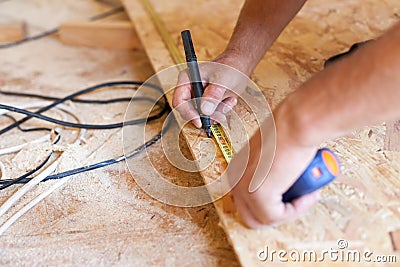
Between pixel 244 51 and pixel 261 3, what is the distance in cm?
13

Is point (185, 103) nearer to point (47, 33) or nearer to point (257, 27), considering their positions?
point (257, 27)

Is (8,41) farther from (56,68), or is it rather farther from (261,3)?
(261,3)

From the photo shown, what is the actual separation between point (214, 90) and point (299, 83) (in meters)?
0.30

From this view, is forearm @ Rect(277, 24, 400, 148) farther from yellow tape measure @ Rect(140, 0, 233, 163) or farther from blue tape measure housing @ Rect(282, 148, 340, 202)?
yellow tape measure @ Rect(140, 0, 233, 163)

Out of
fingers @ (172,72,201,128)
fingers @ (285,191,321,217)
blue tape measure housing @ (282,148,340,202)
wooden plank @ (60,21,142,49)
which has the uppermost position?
blue tape measure housing @ (282,148,340,202)

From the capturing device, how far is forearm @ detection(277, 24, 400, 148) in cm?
67

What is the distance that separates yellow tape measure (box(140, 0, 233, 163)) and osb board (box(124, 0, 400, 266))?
17 mm

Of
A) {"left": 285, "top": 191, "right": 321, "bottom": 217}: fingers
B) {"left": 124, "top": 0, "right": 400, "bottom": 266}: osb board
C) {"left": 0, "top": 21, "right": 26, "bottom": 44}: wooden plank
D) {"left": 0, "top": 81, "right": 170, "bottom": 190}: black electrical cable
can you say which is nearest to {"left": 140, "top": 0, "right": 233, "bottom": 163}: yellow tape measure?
{"left": 124, "top": 0, "right": 400, "bottom": 266}: osb board

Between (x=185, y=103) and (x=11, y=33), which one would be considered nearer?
(x=185, y=103)

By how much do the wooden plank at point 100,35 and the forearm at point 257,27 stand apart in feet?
1.94

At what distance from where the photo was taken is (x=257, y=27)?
1202mm

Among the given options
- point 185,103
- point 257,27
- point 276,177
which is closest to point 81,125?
point 185,103

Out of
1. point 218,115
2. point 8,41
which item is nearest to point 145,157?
point 218,115

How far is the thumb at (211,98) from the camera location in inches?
42.4
